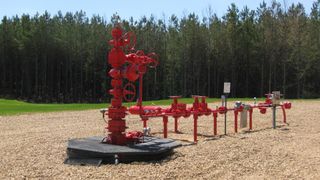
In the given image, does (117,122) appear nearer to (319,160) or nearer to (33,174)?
(33,174)

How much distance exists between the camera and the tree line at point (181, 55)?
44.1 m

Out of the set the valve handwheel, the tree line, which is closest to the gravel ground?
the valve handwheel

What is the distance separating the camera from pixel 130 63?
9336mm

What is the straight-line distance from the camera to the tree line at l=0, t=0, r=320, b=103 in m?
44.1

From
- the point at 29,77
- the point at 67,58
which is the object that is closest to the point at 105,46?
the point at 67,58

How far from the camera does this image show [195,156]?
8719 mm

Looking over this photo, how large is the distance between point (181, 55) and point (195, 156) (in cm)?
3924

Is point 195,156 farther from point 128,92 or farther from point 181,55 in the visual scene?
point 181,55

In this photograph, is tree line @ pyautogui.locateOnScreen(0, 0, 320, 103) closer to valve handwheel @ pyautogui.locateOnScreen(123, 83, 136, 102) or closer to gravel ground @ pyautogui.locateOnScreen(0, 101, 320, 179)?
gravel ground @ pyautogui.locateOnScreen(0, 101, 320, 179)

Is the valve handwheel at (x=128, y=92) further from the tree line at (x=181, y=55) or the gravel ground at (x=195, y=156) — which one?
the tree line at (x=181, y=55)

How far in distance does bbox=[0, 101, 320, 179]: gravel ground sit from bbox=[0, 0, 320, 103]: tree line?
101 ft

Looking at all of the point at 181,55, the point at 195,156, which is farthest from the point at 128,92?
the point at 181,55

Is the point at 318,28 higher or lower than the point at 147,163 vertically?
higher

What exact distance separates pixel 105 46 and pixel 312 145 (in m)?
41.1
